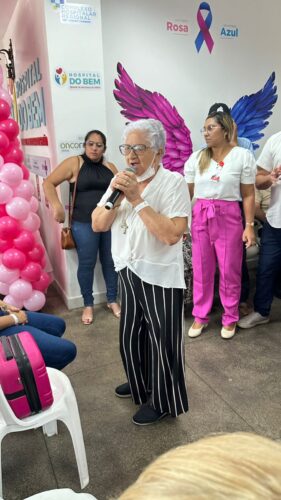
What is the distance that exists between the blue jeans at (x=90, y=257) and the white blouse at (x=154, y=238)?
1.31 meters

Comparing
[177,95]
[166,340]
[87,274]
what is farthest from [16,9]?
[166,340]

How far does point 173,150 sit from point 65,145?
1.09 meters

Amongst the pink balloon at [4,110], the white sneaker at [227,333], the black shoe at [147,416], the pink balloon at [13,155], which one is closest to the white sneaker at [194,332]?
the white sneaker at [227,333]

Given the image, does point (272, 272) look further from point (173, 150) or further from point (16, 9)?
point (16, 9)

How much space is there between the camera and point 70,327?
9.66ft

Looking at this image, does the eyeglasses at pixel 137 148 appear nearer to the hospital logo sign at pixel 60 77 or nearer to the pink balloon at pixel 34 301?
the hospital logo sign at pixel 60 77

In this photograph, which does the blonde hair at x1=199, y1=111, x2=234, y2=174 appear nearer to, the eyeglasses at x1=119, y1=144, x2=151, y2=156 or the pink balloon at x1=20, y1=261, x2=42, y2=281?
the eyeglasses at x1=119, y1=144, x2=151, y2=156

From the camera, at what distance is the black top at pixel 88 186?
9.30 feet

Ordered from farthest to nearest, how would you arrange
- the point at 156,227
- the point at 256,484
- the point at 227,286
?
the point at 227,286
the point at 156,227
the point at 256,484

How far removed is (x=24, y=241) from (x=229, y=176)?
59.5 inches

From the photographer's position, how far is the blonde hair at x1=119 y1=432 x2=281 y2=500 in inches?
13.9

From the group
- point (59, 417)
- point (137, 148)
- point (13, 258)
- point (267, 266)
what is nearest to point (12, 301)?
point (13, 258)

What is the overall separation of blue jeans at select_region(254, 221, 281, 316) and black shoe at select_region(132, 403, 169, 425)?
1313 millimetres

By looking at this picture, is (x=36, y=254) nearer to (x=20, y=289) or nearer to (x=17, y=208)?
(x=20, y=289)
